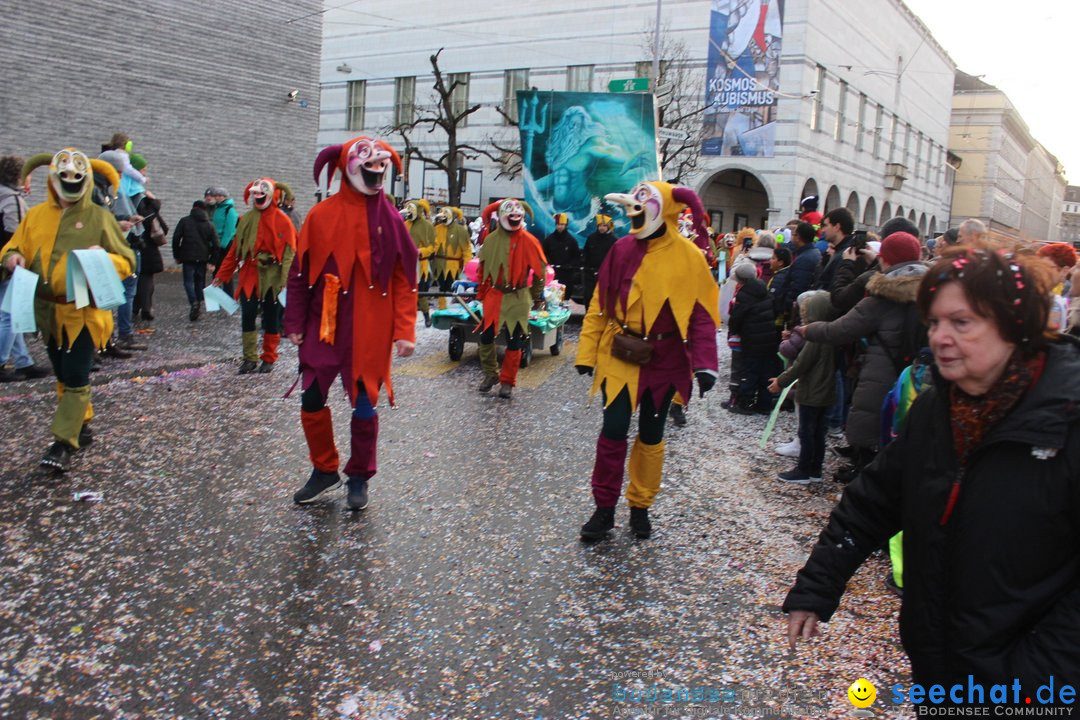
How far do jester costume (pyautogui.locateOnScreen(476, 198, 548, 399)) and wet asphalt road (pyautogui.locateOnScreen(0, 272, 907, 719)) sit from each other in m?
1.72

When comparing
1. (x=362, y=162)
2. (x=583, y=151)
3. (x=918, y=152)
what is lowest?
(x=362, y=162)

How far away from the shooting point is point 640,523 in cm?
475

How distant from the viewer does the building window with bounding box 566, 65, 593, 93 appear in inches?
1357

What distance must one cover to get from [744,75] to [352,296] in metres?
29.0

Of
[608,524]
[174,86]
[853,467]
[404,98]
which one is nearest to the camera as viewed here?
[608,524]

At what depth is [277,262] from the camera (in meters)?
8.47

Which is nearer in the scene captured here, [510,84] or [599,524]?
[599,524]

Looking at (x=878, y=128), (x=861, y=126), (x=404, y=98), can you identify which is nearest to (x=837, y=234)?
(x=861, y=126)

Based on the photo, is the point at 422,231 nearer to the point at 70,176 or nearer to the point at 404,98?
the point at 70,176

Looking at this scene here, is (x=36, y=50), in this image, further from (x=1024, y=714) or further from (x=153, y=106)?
(x=1024, y=714)

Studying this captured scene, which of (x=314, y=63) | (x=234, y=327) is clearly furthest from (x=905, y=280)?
(x=314, y=63)

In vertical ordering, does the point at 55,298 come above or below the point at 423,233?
below

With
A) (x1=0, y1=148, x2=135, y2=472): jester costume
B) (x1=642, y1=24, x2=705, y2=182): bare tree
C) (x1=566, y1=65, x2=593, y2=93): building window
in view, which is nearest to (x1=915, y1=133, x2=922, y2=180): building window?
(x1=642, y1=24, x2=705, y2=182): bare tree

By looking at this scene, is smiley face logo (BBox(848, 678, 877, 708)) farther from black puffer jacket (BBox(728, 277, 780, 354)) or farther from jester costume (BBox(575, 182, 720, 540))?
black puffer jacket (BBox(728, 277, 780, 354))
